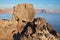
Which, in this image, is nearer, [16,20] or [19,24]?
[19,24]

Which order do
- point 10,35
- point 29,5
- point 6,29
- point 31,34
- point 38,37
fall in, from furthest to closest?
point 29,5
point 6,29
point 10,35
point 31,34
point 38,37

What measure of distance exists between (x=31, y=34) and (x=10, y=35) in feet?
8.82

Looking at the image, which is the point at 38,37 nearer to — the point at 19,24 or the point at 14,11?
the point at 19,24

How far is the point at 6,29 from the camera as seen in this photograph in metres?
10.9

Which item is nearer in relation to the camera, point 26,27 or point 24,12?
point 26,27

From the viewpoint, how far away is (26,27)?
8.55 meters

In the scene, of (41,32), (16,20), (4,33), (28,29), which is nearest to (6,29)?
(4,33)

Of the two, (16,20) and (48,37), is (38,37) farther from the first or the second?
(16,20)

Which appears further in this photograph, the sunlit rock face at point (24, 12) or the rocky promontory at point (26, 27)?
the sunlit rock face at point (24, 12)

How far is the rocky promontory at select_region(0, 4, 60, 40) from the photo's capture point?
7445 mm

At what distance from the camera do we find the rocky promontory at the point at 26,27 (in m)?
7.45

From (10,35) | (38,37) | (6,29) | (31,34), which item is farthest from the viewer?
(6,29)

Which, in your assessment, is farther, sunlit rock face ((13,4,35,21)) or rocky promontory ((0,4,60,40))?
sunlit rock face ((13,4,35,21))

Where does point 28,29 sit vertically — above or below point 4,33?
above
